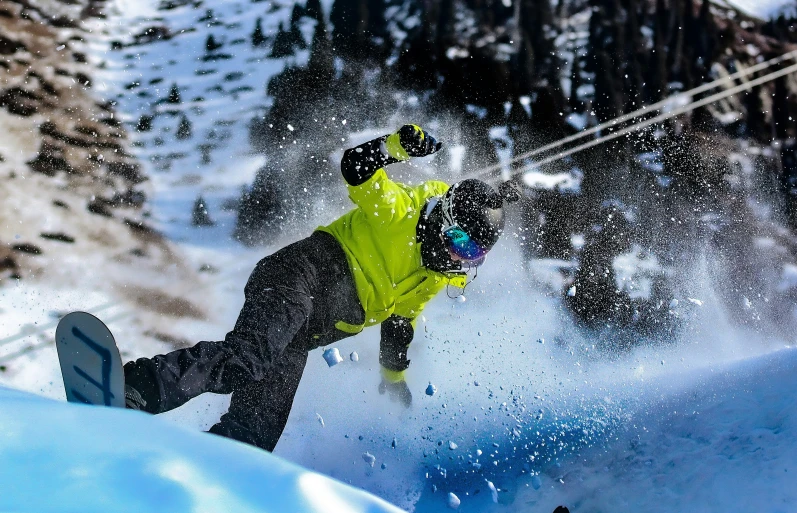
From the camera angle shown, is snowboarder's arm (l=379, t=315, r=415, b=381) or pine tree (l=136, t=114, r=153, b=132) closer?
snowboarder's arm (l=379, t=315, r=415, b=381)

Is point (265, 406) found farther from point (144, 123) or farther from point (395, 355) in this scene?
point (144, 123)

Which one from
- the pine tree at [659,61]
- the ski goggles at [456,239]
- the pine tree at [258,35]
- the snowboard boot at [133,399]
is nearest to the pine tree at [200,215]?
the pine tree at [258,35]

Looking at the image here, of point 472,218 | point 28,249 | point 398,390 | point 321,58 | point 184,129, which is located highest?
point 321,58

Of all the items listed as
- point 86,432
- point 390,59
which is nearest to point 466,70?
point 390,59

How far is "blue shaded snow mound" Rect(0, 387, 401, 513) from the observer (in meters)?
0.84

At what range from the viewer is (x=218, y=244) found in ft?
15.4

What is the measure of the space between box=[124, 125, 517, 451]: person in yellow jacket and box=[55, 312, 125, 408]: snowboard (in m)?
0.46

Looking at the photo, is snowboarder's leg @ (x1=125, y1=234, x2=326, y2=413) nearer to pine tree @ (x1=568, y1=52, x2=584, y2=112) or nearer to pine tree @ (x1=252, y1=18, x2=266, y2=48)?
pine tree @ (x1=252, y1=18, x2=266, y2=48)

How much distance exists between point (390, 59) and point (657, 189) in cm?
248

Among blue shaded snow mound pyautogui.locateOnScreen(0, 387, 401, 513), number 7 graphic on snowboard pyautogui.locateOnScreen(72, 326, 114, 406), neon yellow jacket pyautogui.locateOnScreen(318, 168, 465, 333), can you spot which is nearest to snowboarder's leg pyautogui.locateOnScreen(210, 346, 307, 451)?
neon yellow jacket pyautogui.locateOnScreen(318, 168, 465, 333)

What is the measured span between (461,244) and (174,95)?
128 inches

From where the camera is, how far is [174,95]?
490cm

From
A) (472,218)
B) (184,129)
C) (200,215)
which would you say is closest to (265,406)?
(472,218)

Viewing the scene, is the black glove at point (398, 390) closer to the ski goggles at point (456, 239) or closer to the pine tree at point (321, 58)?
the ski goggles at point (456, 239)
